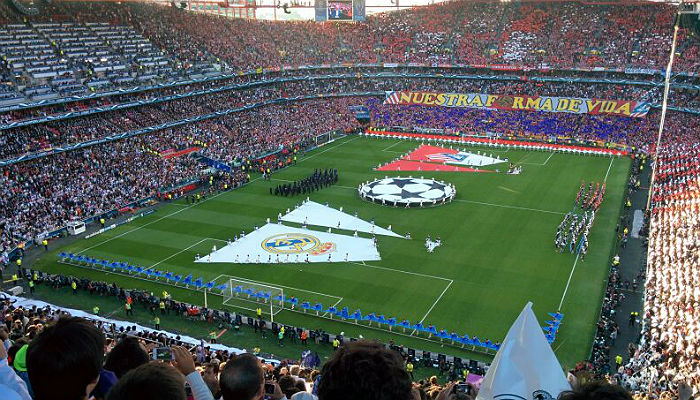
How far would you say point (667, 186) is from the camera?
43.8 metres

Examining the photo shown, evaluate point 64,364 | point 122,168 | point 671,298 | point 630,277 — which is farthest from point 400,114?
point 64,364

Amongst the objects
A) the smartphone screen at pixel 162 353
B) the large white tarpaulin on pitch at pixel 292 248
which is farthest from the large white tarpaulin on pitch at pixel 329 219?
the smartphone screen at pixel 162 353

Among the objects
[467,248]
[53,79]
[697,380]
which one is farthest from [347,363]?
[53,79]

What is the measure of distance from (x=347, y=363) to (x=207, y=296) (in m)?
28.2

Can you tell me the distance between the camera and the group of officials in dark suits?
48000 mm

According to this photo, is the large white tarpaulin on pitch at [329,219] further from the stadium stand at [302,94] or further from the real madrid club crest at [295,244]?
the stadium stand at [302,94]

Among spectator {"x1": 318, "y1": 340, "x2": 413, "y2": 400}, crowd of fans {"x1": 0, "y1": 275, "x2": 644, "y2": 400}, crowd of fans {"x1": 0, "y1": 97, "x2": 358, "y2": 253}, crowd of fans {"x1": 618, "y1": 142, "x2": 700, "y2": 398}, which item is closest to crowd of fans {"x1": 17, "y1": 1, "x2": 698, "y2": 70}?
crowd of fans {"x1": 0, "y1": 97, "x2": 358, "y2": 253}

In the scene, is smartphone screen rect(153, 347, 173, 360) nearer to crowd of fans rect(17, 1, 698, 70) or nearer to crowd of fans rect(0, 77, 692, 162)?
crowd of fans rect(0, 77, 692, 162)

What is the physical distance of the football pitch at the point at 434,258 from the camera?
2848cm

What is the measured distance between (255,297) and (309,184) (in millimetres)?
20463

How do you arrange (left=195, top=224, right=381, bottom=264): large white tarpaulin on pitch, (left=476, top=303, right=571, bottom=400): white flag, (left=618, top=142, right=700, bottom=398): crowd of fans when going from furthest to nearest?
1. (left=195, top=224, right=381, bottom=264): large white tarpaulin on pitch
2. (left=618, top=142, right=700, bottom=398): crowd of fans
3. (left=476, top=303, right=571, bottom=400): white flag

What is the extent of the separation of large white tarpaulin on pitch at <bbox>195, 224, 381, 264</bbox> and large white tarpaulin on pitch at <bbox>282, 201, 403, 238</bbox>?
155 cm

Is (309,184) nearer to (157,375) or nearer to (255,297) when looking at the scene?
(255,297)

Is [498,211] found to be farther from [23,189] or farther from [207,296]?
[23,189]
